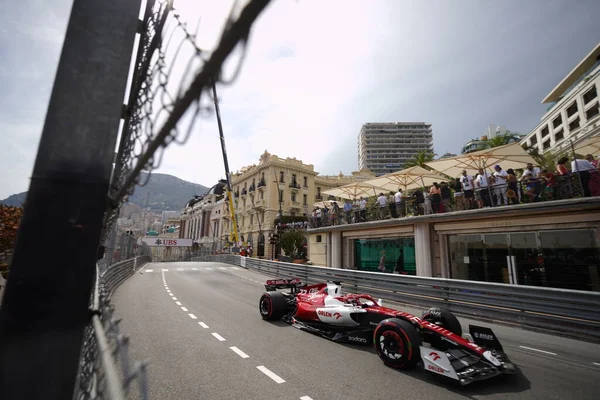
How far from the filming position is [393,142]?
130 m

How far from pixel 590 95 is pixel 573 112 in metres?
5.04

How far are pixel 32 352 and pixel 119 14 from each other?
1338 mm

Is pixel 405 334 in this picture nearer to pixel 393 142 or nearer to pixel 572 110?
pixel 572 110

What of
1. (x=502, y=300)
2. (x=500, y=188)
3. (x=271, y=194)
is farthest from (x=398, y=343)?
(x=271, y=194)

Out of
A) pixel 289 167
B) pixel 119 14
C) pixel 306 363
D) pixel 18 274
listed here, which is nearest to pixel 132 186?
pixel 18 274

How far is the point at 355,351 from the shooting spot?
17.4 ft

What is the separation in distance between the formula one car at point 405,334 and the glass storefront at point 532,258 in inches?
268

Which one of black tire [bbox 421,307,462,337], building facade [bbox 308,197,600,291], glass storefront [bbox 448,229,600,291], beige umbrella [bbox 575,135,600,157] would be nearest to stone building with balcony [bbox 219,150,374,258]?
building facade [bbox 308,197,600,291]

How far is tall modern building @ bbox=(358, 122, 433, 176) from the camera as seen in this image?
422 ft

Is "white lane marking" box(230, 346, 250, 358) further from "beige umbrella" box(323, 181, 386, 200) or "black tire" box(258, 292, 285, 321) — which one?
"beige umbrella" box(323, 181, 386, 200)

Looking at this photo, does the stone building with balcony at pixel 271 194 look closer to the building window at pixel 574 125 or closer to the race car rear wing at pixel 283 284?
the race car rear wing at pixel 283 284

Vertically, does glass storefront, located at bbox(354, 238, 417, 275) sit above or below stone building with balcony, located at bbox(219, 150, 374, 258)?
below

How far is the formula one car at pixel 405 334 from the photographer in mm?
3936

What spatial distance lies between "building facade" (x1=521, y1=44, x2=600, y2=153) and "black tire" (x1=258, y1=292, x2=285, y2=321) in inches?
1427
